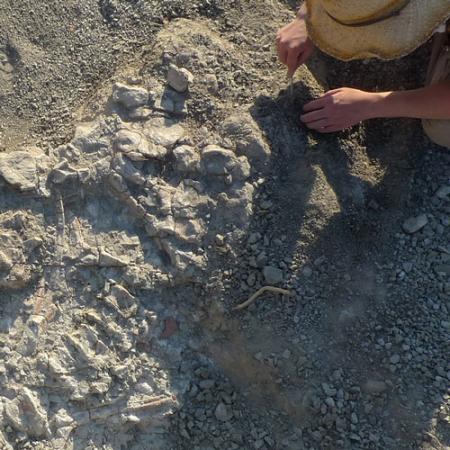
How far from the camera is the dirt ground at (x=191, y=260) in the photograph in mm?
1907

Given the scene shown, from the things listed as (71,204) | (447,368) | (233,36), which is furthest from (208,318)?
(233,36)

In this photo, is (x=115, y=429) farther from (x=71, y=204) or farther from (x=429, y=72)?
(x=429, y=72)

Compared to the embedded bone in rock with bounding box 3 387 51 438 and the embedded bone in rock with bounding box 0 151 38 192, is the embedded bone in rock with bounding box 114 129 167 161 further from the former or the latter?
the embedded bone in rock with bounding box 3 387 51 438

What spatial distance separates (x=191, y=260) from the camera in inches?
77.4

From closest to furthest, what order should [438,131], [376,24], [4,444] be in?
→ [376,24] → [4,444] → [438,131]

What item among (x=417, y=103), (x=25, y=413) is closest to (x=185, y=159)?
(x=417, y=103)

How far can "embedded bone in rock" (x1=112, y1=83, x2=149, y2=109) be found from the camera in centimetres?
201

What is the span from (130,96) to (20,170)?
371mm

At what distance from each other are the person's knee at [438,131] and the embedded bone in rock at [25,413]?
4.65ft

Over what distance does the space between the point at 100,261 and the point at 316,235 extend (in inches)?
24.5

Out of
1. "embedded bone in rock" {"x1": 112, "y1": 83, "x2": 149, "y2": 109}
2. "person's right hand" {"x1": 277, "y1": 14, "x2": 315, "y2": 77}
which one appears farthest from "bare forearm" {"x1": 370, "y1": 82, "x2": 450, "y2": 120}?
"embedded bone in rock" {"x1": 112, "y1": 83, "x2": 149, "y2": 109}

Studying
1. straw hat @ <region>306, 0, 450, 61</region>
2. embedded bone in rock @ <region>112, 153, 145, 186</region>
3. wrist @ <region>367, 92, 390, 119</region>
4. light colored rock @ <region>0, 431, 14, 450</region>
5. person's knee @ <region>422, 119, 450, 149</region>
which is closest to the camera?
straw hat @ <region>306, 0, 450, 61</region>

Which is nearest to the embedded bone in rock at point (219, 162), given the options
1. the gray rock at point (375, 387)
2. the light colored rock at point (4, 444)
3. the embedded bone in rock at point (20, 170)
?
the embedded bone in rock at point (20, 170)

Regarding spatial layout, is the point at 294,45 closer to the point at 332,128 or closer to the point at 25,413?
the point at 332,128
